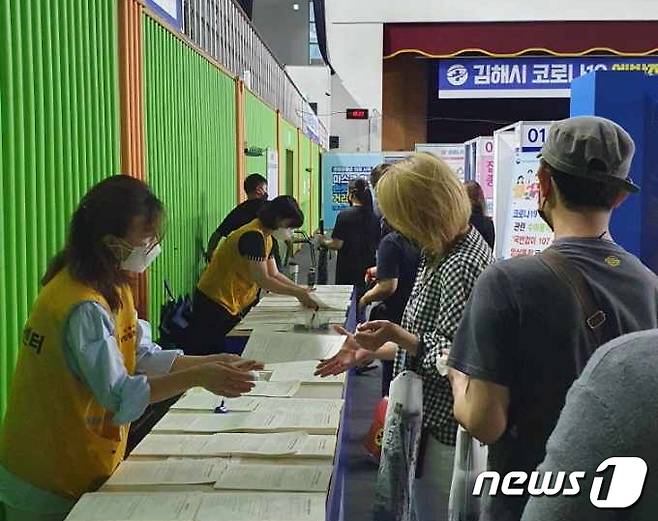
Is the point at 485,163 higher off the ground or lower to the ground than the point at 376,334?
higher

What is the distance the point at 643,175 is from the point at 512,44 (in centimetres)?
1097

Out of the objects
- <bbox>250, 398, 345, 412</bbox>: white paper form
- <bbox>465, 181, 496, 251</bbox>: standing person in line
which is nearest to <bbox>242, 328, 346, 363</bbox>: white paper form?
<bbox>250, 398, 345, 412</bbox>: white paper form

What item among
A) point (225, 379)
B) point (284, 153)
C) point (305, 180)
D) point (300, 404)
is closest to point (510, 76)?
point (305, 180)

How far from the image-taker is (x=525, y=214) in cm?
629

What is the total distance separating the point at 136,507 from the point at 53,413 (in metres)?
0.29

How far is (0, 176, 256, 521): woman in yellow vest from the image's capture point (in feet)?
6.02

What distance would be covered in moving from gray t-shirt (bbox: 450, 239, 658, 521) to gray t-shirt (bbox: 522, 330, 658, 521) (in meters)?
0.75

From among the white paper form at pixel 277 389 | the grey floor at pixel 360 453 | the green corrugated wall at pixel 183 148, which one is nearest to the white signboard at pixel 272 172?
the green corrugated wall at pixel 183 148

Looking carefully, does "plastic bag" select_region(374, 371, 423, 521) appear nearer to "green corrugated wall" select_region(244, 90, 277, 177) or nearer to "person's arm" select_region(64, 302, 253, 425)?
"person's arm" select_region(64, 302, 253, 425)

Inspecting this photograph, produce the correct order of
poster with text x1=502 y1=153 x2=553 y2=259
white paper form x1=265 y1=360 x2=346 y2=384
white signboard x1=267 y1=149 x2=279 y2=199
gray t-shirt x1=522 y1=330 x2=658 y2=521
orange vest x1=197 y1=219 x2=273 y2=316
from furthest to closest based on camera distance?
white signboard x1=267 y1=149 x2=279 y2=199 < poster with text x1=502 y1=153 x2=553 y2=259 < orange vest x1=197 y1=219 x2=273 y2=316 < white paper form x1=265 y1=360 x2=346 y2=384 < gray t-shirt x1=522 y1=330 x2=658 y2=521

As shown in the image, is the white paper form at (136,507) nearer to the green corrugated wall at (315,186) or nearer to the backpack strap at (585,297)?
the backpack strap at (585,297)

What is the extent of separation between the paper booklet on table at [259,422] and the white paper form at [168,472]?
0.87 feet

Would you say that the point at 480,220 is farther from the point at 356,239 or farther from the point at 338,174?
the point at 338,174

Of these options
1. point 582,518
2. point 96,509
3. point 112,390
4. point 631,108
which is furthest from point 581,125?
point 631,108
